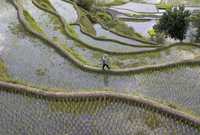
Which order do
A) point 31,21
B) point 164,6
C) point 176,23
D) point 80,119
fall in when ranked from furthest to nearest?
point 164,6 → point 176,23 → point 31,21 → point 80,119

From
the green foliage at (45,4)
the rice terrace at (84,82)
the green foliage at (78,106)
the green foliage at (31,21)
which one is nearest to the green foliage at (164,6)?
the rice terrace at (84,82)

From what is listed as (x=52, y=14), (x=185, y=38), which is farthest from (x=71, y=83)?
(x=185, y=38)

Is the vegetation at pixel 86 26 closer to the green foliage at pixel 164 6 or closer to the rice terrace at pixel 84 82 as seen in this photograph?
the rice terrace at pixel 84 82

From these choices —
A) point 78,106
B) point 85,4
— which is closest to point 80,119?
point 78,106

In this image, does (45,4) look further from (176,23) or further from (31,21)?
(176,23)

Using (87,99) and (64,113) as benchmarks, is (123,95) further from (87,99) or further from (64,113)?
(64,113)

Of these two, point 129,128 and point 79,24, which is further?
point 79,24
